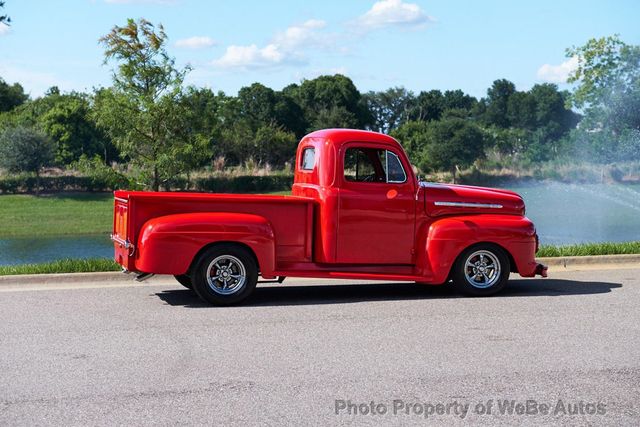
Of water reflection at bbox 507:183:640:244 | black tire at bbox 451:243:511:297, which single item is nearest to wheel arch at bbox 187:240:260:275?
black tire at bbox 451:243:511:297

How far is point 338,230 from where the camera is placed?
418 inches

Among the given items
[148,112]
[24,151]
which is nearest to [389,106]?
[24,151]

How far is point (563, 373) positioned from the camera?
23.5 feet

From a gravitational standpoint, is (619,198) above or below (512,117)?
below

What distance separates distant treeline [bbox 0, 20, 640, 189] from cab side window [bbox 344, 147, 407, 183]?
23.8 metres

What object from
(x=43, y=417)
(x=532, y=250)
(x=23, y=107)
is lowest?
(x=43, y=417)

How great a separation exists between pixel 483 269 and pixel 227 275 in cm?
310

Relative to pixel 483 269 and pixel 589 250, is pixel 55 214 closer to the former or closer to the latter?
pixel 589 250

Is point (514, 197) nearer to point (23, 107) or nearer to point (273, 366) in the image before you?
point (273, 366)

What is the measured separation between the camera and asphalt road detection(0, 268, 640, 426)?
6.15 meters

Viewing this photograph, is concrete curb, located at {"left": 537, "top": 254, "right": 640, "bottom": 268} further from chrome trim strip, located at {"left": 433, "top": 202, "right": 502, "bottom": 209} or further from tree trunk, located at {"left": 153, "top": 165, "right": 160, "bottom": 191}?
tree trunk, located at {"left": 153, "top": 165, "right": 160, "bottom": 191}

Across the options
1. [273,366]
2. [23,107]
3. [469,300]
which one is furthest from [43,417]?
[23,107]

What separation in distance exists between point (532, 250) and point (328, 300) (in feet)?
8.52

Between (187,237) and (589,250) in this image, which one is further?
(589,250)
